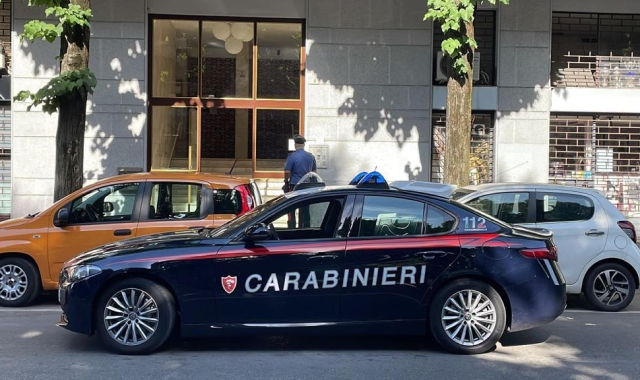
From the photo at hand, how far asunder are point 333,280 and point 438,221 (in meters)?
1.14

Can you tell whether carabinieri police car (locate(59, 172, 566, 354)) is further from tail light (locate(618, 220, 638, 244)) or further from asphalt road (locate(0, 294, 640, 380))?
tail light (locate(618, 220, 638, 244))

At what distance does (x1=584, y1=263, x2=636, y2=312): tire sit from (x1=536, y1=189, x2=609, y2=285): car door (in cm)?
22

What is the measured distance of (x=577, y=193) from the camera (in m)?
8.70

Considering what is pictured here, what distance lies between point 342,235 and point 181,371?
1838mm

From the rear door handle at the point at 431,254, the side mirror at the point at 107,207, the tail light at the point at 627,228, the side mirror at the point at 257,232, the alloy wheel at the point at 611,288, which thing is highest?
the side mirror at the point at 107,207

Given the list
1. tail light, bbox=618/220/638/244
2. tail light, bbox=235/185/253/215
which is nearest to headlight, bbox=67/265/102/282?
tail light, bbox=235/185/253/215

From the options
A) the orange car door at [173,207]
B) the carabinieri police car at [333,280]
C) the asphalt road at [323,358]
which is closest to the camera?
the asphalt road at [323,358]

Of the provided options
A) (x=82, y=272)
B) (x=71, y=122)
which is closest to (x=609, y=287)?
(x=82, y=272)

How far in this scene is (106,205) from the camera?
8680 millimetres

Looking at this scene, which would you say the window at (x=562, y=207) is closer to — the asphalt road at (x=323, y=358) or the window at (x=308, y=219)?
the asphalt road at (x=323, y=358)

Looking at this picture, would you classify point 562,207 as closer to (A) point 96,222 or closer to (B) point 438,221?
(B) point 438,221

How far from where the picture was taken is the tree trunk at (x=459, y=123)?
1148 cm

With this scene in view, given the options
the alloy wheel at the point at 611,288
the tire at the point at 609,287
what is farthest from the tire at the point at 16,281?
the alloy wheel at the point at 611,288

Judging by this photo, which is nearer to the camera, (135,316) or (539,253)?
(135,316)
